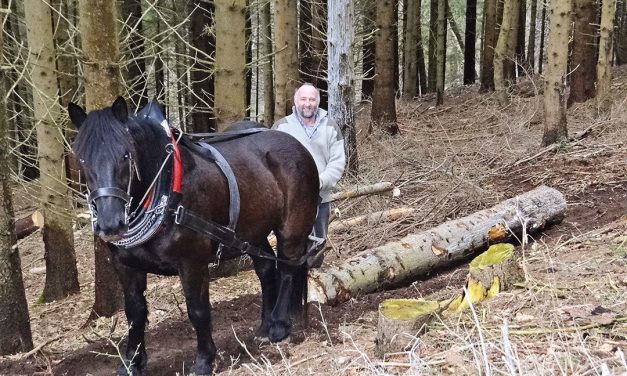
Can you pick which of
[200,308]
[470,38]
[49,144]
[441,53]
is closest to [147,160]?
[200,308]

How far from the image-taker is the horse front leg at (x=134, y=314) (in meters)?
4.41

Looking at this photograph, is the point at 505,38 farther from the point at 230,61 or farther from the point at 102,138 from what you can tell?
the point at 102,138

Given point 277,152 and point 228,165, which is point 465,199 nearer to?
point 277,152

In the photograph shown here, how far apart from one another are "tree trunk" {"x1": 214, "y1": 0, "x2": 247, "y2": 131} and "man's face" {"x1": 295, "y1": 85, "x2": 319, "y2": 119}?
79.7 inches

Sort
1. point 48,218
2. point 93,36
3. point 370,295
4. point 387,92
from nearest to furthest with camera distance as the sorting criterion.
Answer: point 93,36 → point 370,295 → point 48,218 → point 387,92

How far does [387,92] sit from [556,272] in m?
9.19

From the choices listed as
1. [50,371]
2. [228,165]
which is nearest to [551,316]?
[228,165]

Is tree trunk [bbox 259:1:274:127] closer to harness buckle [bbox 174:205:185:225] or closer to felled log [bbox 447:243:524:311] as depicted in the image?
felled log [bbox 447:243:524:311]

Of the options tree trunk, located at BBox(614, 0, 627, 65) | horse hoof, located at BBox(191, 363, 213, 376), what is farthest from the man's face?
tree trunk, located at BBox(614, 0, 627, 65)

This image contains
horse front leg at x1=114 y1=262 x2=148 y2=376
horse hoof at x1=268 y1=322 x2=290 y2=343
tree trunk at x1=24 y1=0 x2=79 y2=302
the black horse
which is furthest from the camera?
tree trunk at x1=24 y1=0 x2=79 y2=302

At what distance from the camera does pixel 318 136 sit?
18.4 ft

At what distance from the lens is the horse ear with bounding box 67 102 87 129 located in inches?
152

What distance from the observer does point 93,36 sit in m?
5.53

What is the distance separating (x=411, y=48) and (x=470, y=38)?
363 cm
